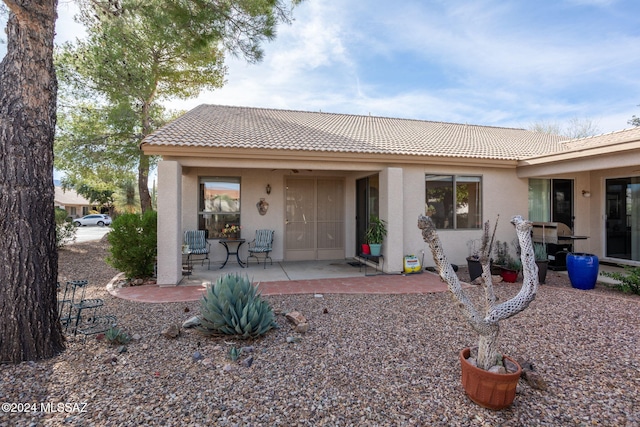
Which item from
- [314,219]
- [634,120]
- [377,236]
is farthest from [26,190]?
[634,120]

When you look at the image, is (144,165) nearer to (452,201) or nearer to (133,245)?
(133,245)

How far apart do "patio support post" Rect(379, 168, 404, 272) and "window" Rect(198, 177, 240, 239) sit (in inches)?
167

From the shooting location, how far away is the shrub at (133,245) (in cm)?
706

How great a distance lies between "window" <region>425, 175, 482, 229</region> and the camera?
28.7ft

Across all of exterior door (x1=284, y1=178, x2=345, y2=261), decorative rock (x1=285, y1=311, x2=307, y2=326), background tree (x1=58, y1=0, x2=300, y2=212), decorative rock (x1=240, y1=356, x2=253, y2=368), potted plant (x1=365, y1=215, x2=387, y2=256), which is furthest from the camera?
exterior door (x1=284, y1=178, x2=345, y2=261)

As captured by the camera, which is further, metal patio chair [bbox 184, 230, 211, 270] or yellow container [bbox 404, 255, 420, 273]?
metal patio chair [bbox 184, 230, 211, 270]

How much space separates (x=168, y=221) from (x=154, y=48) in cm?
713

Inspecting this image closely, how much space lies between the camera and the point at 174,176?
6719 millimetres

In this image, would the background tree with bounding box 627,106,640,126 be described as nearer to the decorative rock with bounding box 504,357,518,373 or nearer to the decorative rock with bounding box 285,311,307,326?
the decorative rock with bounding box 504,357,518,373

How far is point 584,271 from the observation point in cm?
662

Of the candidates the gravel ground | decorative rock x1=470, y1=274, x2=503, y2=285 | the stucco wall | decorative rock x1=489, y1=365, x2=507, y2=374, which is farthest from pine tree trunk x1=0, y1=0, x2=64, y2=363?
Answer: decorative rock x1=470, y1=274, x2=503, y2=285

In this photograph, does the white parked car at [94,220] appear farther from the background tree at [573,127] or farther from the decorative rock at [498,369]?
the background tree at [573,127]

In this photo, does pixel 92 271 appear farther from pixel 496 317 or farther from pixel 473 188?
pixel 473 188

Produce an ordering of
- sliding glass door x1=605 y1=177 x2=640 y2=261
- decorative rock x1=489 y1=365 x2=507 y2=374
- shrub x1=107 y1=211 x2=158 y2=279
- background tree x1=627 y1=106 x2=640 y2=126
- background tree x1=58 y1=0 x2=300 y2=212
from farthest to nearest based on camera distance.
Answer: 1. background tree x1=627 y1=106 x2=640 y2=126
2. sliding glass door x1=605 y1=177 x2=640 y2=261
3. shrub x1=107 y1=211 x2=158 y2=279
4. background tree x1=58 y1=0 x2=300 y2=212
5. decorative rock x1=489 y1=365 x2=507 y2=374
